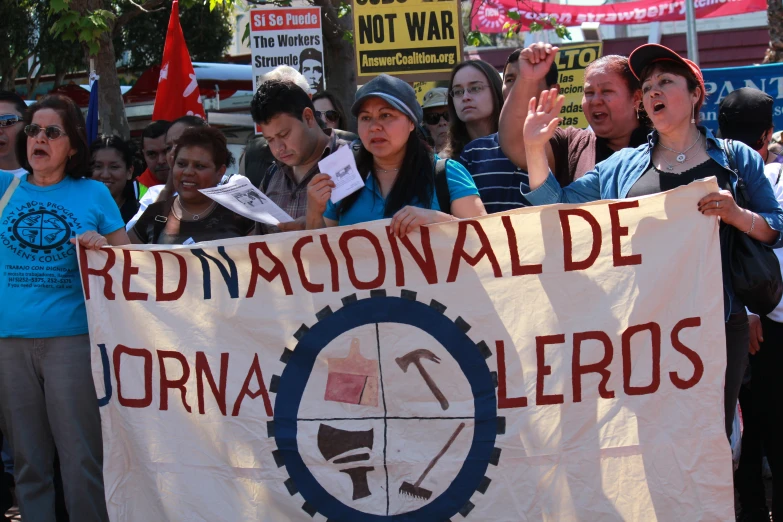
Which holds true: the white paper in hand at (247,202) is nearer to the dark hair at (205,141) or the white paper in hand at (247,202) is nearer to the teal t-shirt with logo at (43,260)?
the dark hair at (205,141)

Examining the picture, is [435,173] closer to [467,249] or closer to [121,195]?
[467,249]

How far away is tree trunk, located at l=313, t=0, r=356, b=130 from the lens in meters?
9.44

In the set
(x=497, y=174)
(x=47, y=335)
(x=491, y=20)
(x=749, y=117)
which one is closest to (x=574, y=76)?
(x=749, y=117)

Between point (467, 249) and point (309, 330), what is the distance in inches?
26.7

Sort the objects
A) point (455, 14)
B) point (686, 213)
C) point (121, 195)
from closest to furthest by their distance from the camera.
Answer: point (686, 213), point (121, 195), point (455, 14)

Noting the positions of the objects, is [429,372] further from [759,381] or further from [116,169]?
[116,169]

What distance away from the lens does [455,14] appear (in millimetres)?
6754

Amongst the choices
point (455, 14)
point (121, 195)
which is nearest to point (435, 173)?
point (121, 195)

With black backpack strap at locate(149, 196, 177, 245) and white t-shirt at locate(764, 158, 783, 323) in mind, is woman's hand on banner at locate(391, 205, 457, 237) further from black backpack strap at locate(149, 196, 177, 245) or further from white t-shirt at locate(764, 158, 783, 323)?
white t-shirt at locate(764, 158, 783, 323)

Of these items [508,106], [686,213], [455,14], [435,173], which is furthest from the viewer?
[455,14]

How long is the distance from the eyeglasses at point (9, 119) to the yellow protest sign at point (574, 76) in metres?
5.62

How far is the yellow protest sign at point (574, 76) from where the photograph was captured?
9062 millimetres

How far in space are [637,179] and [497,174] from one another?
65 cm

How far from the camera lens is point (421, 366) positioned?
3.40 m
